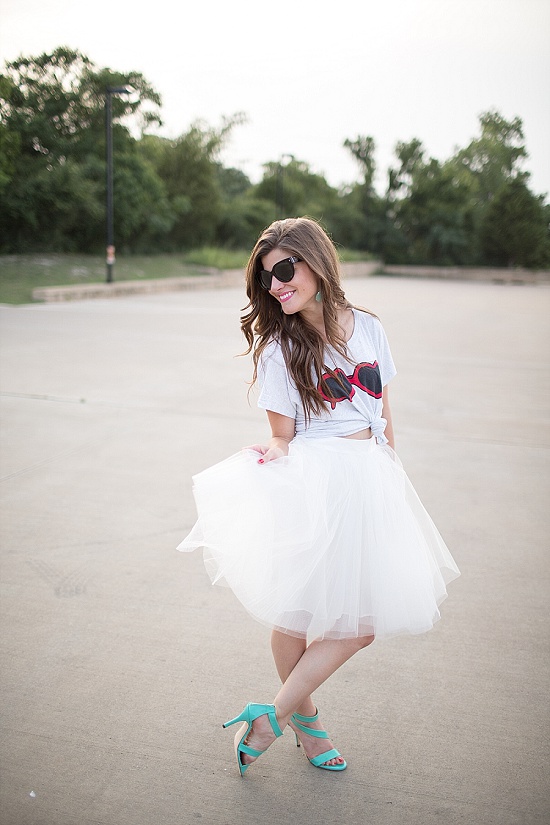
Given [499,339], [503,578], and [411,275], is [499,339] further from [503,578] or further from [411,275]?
[411,275]

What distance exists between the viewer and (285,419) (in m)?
2.24

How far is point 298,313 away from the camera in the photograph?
2.29 m

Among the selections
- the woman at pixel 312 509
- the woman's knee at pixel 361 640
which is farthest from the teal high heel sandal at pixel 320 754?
the woman's knee at pixel 361 640

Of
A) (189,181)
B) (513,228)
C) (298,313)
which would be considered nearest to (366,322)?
(298,313)

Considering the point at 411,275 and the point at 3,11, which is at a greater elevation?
the point at 3,11

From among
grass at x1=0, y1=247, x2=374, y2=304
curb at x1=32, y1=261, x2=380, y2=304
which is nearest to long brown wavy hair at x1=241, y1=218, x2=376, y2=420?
curb at x1=32, y1=261, x2=380, y2=304

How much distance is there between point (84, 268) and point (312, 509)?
85.8ft

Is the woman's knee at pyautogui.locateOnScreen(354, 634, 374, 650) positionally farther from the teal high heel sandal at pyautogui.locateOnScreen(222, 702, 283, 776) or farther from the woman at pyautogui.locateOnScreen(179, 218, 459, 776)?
the teal high heel sandal at pyautogui.locateOnScreen(222, 702, 283, 776)

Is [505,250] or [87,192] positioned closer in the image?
[87,192]

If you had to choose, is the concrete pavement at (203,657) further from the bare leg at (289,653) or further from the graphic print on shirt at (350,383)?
the graphic print on shirt at (350,383)

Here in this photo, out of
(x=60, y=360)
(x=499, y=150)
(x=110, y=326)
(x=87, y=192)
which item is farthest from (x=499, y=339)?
(x=499, y=150)

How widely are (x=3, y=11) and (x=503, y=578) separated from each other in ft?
64.0

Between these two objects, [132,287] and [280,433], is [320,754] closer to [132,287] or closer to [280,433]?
[280,433]

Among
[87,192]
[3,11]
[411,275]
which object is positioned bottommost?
[411,275]
